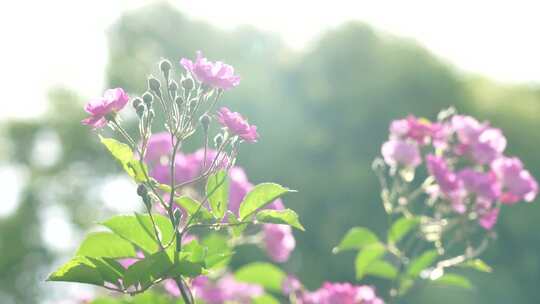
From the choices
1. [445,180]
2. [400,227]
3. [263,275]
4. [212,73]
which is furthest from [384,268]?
[212,73]

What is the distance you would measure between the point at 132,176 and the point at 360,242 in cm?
104

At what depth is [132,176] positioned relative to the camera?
184 centimetres

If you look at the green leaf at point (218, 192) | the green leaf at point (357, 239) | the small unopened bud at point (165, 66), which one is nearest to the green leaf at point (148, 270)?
the green leaf at point (218, 192)

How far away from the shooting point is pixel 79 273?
179cm

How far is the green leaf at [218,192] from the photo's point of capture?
188 centimetres

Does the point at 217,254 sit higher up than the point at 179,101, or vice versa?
the point at 179,101

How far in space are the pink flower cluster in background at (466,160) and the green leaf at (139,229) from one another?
1.07 meters

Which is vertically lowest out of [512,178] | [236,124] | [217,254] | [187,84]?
[217,254]

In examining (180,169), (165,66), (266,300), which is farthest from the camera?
(180,169)

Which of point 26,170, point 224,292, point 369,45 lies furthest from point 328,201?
point 224,292

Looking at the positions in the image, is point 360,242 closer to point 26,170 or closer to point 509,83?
point 509,83

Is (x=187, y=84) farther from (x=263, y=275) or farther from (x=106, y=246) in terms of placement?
(x=263, y=275)

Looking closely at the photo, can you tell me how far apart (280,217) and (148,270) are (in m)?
0.31

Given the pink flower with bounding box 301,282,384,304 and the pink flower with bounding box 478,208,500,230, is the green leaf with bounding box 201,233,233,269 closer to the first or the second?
the pink flower with bounding box 301,282,384,304
